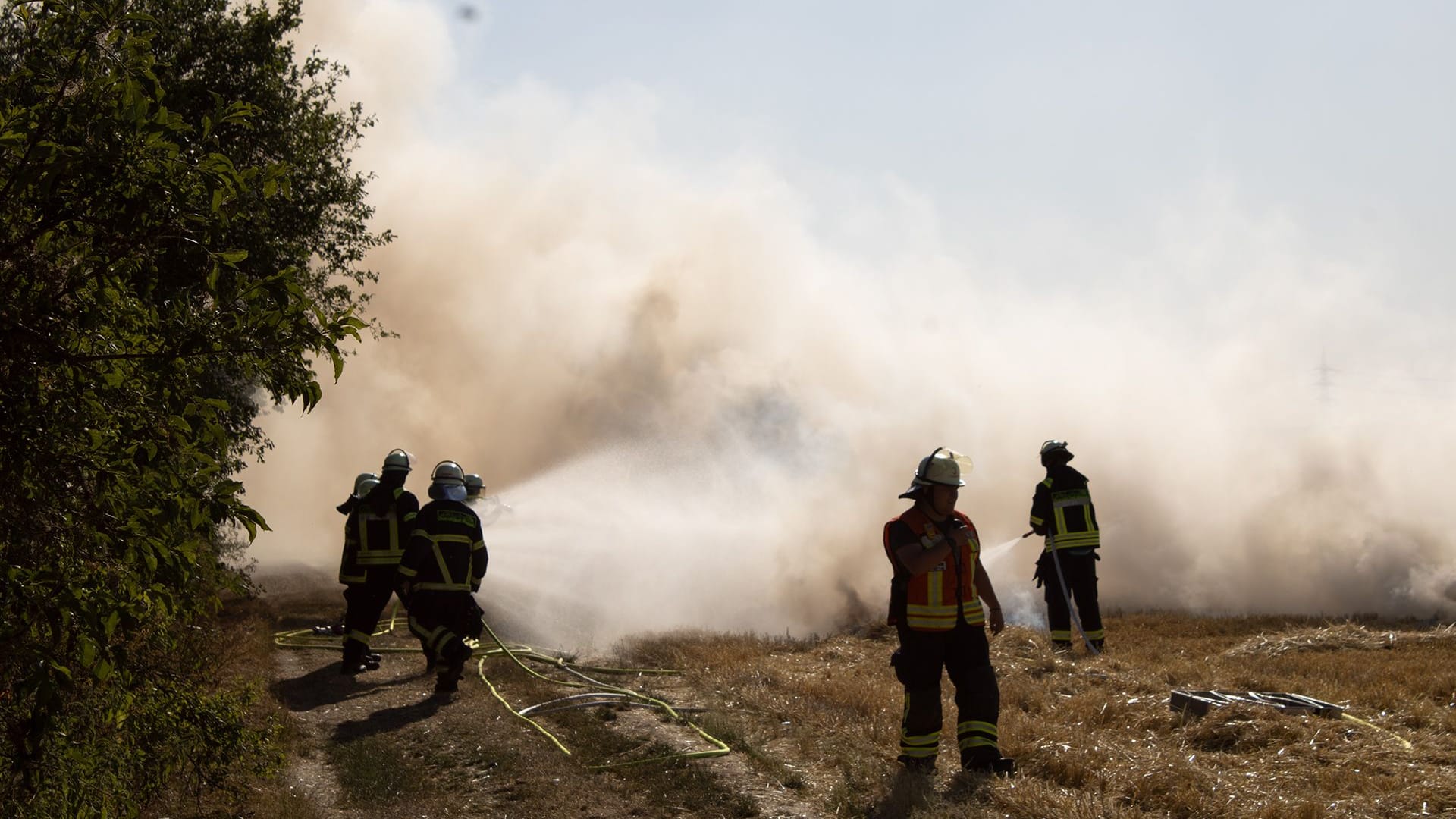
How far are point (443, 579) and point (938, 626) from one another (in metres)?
4.91

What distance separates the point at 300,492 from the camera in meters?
31.5

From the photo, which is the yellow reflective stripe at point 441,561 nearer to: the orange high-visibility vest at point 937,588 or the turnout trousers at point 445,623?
the turnout trousers at point 445,623

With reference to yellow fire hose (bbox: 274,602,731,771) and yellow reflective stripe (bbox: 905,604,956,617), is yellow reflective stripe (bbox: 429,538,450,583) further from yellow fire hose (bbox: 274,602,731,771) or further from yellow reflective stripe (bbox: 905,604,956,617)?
yellow reflective stripe (bbox: 905,604,956,617)

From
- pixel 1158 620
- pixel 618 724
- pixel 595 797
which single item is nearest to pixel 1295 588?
pixel 1158 620

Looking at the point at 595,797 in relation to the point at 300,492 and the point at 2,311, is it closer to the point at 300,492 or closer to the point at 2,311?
the point at 2,311

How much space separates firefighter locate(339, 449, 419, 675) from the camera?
456 inches

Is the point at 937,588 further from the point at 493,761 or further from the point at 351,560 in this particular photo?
the point at 351,560

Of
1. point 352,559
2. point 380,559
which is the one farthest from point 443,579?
point 352,559

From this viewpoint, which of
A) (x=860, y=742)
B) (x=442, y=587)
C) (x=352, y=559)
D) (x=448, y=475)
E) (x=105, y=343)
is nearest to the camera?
(x=105, y=343)

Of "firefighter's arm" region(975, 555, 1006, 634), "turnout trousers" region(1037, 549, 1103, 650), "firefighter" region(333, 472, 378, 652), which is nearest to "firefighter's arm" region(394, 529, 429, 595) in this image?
"firefighter" region(333, 472, 378, 652)

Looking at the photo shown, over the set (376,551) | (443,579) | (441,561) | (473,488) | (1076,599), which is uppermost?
(473,488)

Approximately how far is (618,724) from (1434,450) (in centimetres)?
1929

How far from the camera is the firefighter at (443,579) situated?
10.3 meters

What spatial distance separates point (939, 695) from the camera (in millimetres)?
6949
